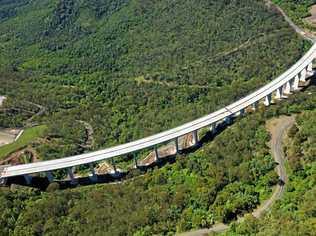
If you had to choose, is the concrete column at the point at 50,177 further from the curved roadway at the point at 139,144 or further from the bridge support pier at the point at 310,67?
the bridge support pier at the point at 310,67

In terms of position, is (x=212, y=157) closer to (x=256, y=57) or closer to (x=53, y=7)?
(x=256, y=57)

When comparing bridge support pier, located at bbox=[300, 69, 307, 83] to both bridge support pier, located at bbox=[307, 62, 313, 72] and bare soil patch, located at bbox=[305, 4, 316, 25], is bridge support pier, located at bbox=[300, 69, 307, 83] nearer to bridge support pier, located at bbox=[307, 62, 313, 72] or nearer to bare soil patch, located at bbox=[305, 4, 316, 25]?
bridge support pier, located at bbox=[307, 62, 313, 72]

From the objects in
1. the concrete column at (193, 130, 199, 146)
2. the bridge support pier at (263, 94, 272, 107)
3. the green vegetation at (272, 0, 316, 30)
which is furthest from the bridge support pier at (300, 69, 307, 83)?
the concrete column at (193, 130, 199, 146)

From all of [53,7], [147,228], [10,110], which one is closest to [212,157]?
[147,228]

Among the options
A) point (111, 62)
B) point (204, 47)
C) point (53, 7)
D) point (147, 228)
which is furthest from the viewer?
point (53, 7)

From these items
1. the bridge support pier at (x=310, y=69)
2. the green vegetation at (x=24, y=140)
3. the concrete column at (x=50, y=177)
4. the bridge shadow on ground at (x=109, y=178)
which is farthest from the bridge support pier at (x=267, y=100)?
the green vegetation at (x=24, y=140)
